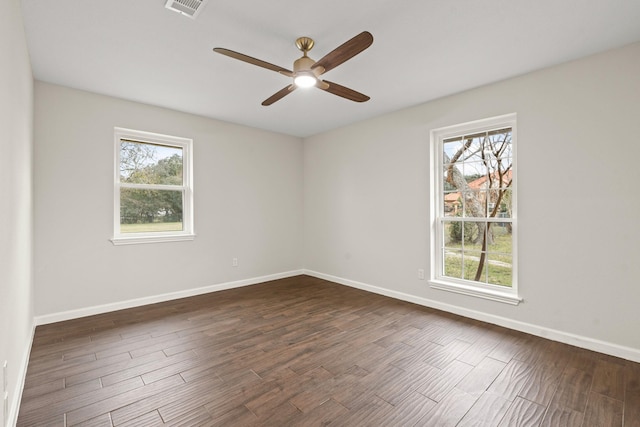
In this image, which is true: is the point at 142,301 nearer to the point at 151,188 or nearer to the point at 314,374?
the point at 151,188

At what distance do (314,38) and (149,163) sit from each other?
2890 millimetres

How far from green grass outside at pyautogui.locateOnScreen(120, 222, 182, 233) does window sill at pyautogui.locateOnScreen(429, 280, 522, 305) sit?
3559mm

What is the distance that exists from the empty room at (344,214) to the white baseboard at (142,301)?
0.02 meters

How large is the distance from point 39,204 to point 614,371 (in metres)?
5.46

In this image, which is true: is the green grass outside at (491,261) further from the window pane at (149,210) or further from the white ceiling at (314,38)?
the window pane at (149,210)

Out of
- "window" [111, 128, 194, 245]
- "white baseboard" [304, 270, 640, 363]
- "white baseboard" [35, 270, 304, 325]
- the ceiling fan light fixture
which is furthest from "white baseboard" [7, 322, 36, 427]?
"white baseboard" [304, 270, 640, 363]

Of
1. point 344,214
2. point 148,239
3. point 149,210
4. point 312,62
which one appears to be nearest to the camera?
point 312,62

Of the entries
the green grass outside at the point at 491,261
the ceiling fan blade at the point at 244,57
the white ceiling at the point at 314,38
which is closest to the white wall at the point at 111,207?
the white ceiling at the point at 314,38

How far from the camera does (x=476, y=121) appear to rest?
338cm

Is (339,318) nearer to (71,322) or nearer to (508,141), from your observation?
(508,141)

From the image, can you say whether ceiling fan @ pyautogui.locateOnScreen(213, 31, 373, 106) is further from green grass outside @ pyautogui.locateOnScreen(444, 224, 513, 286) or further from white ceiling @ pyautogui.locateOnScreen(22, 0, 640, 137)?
green grass outside @ pyautogui.locateOnScreen(444, 224, 513, 286)

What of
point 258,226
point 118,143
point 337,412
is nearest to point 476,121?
point 337,412

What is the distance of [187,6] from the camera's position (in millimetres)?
2021

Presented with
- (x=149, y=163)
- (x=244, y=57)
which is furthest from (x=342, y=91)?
(x=149, y=163)
